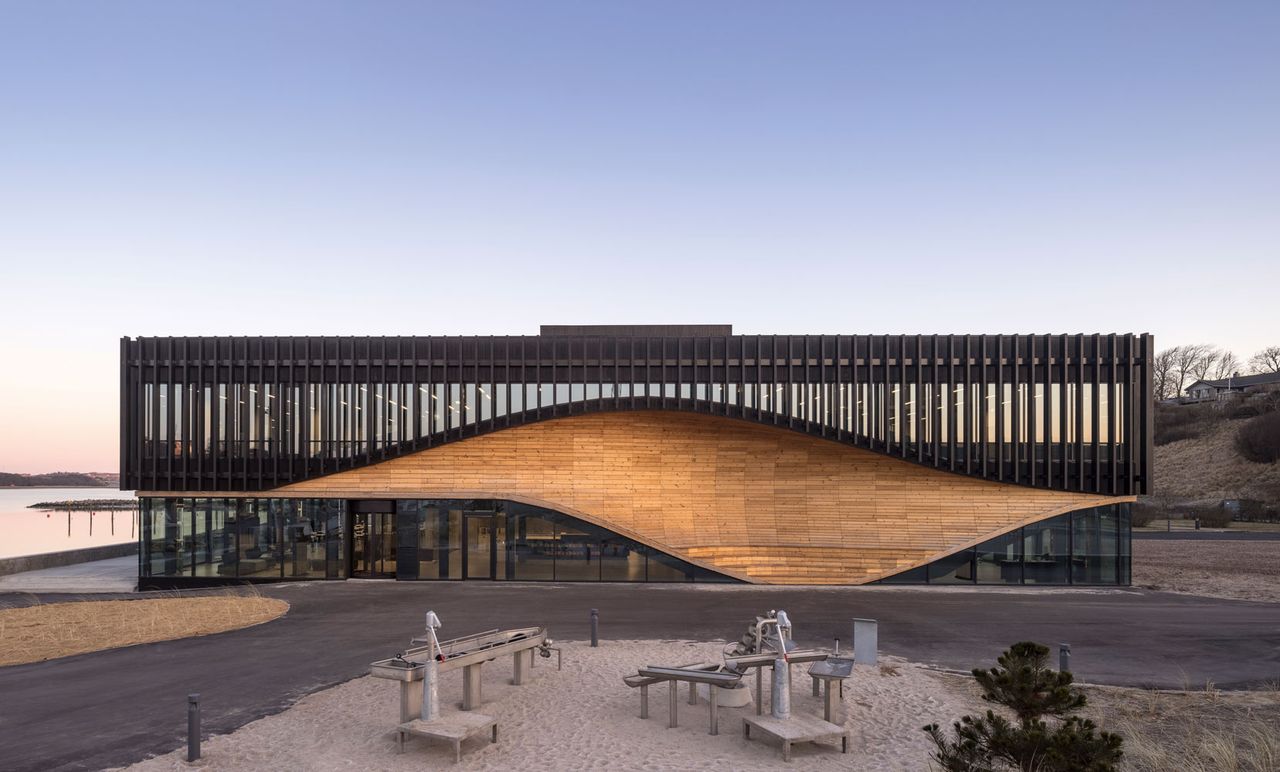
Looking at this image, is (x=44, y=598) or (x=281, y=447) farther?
(x=281, y=447)

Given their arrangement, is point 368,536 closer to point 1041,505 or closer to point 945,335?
point 945,335

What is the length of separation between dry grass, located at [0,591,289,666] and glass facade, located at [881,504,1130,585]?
2018cm

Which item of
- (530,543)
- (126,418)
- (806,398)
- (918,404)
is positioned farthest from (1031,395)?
(126,418)

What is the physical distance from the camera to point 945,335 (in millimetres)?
25688

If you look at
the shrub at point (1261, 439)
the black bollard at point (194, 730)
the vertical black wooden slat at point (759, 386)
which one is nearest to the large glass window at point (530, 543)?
the vertical black wooden slat at point (759, 386)

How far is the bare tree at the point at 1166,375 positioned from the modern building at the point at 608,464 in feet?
350

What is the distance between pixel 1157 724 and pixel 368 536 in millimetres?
23255

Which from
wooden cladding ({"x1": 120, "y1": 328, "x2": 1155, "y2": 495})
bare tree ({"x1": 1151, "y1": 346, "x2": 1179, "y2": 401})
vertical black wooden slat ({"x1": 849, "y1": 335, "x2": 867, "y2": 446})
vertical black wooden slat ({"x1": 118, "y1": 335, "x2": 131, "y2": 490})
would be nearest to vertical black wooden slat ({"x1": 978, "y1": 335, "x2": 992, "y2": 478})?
wooden cladding ({"x1": 120, "y1": 328, "x2": 1155, "y2": 495})

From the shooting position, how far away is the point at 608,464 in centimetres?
2695

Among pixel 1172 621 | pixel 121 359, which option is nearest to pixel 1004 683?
pixel 1172 621

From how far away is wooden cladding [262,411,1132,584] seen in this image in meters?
25.4

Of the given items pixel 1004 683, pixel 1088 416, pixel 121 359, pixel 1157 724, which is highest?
pixel 121 359

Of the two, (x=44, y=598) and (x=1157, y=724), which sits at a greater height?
(x=1157, y=724)

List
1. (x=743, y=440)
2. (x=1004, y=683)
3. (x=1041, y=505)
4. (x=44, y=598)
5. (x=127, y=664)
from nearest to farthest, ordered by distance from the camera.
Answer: (x=1004, y=683), (x=127, y=664), (x=44, y=598), (x=1041, y=505), (x=743, y=440)
